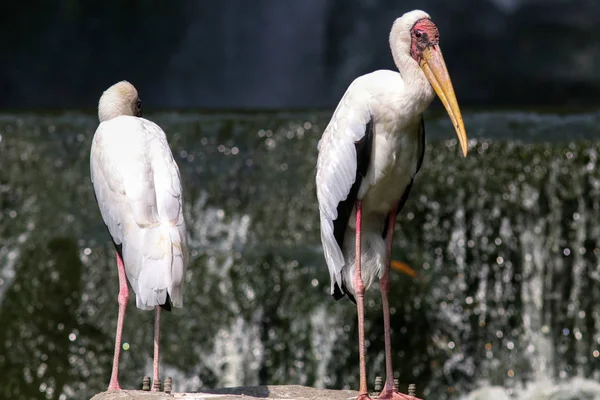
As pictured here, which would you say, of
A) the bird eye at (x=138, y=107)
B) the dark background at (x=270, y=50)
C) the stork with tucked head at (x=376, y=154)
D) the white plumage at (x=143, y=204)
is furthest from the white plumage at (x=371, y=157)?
the dark background at (x=270, y=50)

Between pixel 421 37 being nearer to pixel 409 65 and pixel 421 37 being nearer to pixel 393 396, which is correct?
pixel 409 65

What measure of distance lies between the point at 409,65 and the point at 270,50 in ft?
33.0

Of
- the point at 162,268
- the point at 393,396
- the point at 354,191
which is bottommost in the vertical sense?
the point at 393,396

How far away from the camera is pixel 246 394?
7141 mm

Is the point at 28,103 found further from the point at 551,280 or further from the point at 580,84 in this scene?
the point at 551,280

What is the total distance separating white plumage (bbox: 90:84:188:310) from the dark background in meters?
9.27

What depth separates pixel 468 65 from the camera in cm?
1638

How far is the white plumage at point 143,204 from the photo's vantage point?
6.64m

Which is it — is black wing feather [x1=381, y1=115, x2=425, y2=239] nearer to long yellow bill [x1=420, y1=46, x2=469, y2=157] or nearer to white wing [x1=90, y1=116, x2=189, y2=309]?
long yellow bill [x1=420, y1=46, x2=469, y2=157]

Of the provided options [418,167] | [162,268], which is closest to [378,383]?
[418,167]

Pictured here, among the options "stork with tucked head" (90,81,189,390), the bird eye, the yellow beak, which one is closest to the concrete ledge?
"stork with tucked head" (90,81,189,390)

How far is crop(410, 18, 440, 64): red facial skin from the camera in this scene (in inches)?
274

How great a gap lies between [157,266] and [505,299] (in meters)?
4.49

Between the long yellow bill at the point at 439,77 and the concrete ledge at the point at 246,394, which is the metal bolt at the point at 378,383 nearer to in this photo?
the concrete ledge at the point at 246,394
